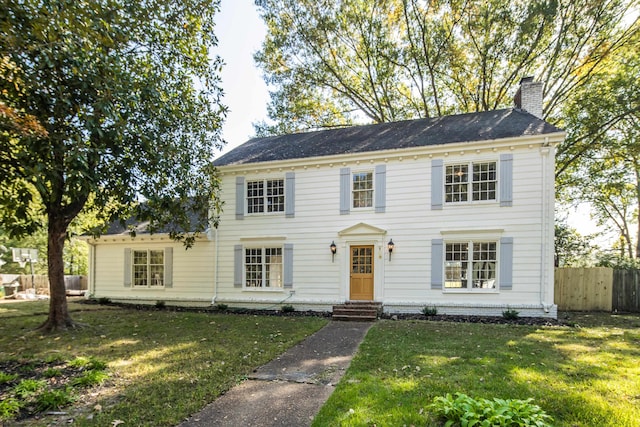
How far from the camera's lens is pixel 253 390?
4.58m

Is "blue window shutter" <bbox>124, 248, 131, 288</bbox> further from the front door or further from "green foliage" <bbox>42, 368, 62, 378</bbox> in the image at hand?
"green foliage" <bbox>42, 368, 62, 378</bbox>

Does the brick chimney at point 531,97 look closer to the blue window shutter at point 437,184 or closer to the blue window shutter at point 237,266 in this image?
the blue window shutter at point 437,184

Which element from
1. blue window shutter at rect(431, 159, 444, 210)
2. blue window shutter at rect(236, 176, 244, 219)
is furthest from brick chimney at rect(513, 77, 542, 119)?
blue window shutter at rect(236, 176, 244, 219)

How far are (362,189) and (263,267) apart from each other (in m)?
Answer: 4.71

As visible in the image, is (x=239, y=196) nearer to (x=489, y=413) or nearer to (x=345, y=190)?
(x=345, y=190)

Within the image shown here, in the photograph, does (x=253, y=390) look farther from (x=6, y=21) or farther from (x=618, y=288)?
(x=618, y=288)

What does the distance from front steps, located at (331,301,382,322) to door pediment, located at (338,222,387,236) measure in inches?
90.9

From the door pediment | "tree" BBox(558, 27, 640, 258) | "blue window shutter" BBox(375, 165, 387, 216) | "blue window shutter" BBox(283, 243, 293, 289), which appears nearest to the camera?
the door pediment

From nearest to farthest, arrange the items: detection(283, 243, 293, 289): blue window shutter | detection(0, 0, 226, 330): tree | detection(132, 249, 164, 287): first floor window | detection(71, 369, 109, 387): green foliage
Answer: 1. detection(71, 369, 109, 387): green foliage
2. detection(0, 0, 226, 330): tree
3. detection(283, 243, 293, 289): blue window shutter
4. detection(132, 249, 164, 287): first floor window

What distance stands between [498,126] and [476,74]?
7792mm

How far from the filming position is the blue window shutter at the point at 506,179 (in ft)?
33.8

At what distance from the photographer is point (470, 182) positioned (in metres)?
10.7

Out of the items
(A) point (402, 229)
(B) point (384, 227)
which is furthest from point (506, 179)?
(B) point (384, 227)

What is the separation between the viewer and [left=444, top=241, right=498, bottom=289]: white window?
10.5 m
